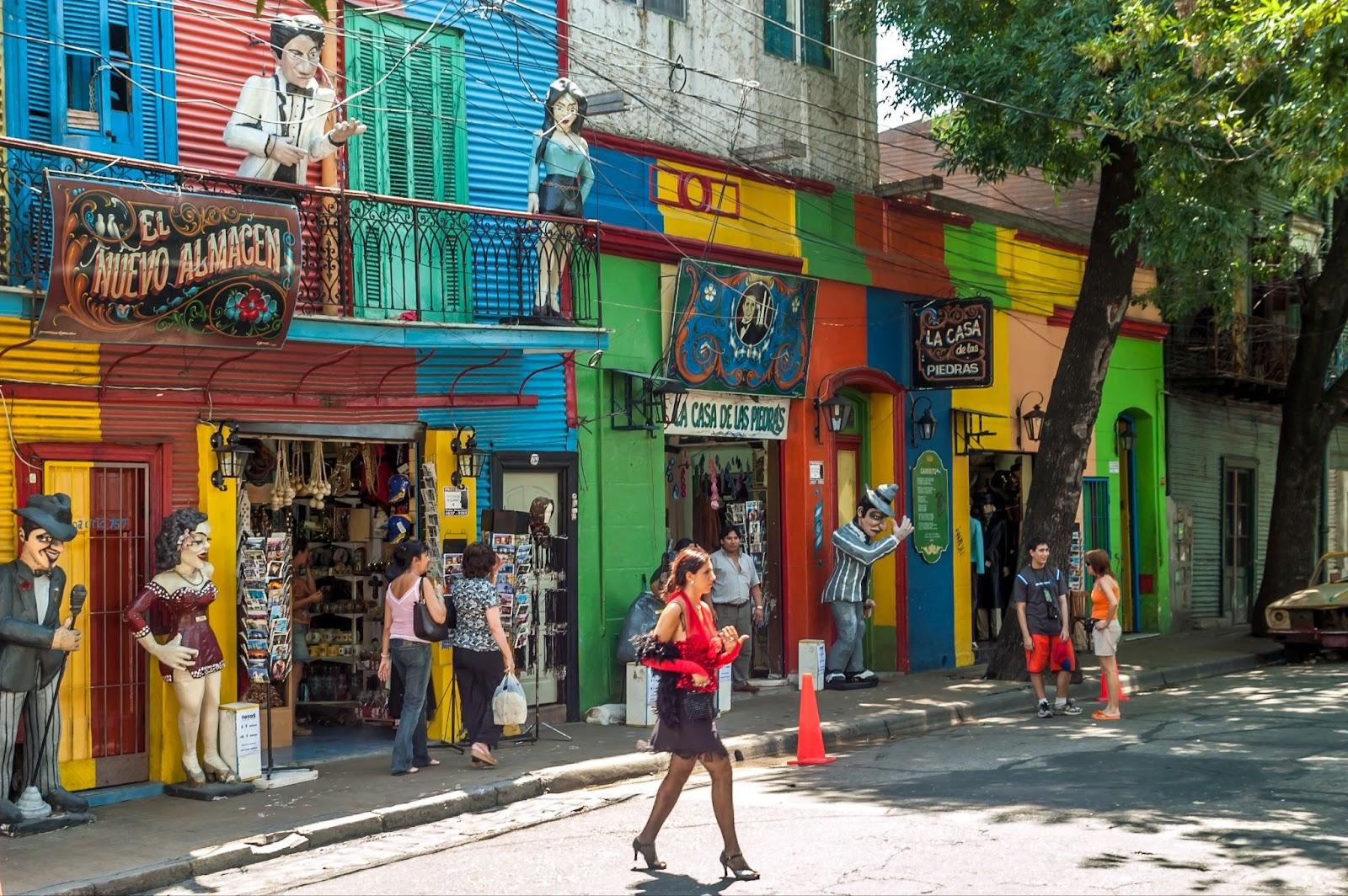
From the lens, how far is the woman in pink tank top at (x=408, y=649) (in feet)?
37.8

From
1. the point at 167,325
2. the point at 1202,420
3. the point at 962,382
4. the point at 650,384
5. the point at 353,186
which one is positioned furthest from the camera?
the point at 1202,420

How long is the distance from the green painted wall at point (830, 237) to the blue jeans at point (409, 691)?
25.0ft

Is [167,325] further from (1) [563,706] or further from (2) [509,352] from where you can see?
(1) [563,706]

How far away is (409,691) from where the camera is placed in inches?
459

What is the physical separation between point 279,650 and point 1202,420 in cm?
1809

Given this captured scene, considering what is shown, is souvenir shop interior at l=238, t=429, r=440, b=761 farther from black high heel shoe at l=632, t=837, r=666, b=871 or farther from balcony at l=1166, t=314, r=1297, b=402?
balcony at l=1166, t=314, r=1297, b=402

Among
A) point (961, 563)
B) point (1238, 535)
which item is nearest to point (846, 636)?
point (961, 563)

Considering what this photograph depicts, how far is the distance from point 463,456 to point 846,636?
545cm

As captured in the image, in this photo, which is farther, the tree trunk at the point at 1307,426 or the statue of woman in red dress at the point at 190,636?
the tree trunk at the point at 1307,426

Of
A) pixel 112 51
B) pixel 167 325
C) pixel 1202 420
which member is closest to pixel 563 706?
pixel 167 325

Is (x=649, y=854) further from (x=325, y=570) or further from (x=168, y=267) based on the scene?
(x=325, y=570)

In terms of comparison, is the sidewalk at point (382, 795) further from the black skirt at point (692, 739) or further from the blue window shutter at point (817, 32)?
the blue window shutter at point (817, 32)

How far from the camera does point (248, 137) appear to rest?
11.8 m

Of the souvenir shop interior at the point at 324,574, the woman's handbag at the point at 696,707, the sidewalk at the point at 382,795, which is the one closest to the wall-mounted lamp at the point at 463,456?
the souvenir shop interior at the point at 324,574
